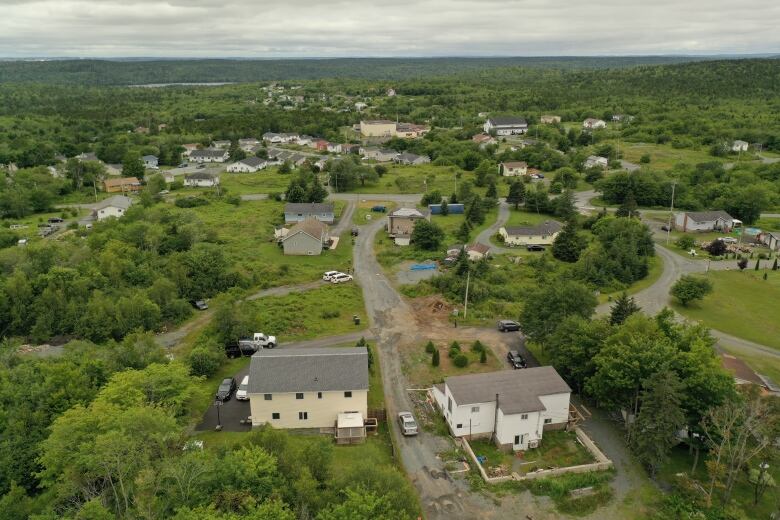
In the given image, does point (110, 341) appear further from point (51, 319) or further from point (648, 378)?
point (648, 378)

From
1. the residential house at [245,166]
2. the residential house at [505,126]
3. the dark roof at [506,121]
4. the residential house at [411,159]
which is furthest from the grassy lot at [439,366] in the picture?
the dark roof at [506,121]

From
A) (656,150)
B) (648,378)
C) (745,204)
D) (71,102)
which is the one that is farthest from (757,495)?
(71,102)

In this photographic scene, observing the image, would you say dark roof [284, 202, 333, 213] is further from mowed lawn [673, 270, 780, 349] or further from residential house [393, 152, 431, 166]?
residential house [393, 152, 431, 166]

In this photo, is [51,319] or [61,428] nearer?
[61,428]

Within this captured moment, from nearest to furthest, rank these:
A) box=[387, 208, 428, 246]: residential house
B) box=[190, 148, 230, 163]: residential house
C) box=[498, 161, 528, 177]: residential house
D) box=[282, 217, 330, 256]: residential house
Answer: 1. box=[282, 217, 330, 256]: residential house
2. box=[387, 208, 428, 246]: residential house
3. box=[498, 161, 528, 177]: residential house
4. box=[190, 148, 230, 163]: residential house

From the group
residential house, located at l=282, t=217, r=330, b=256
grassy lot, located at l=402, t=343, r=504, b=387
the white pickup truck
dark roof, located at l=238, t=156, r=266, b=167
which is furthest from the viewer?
dark roof, located at l=238, t=156, r=266, b=167

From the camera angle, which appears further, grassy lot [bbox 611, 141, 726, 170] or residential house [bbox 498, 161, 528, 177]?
grassy lot [bbox 611, 141, 726, 170]

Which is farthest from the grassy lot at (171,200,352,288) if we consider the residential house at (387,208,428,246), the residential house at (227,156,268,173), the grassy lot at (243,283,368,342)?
the residential house at (227,156,268,173)
